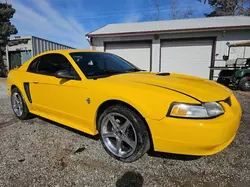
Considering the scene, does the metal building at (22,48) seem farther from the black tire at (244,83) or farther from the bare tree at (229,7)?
the bare tree at (229,7)

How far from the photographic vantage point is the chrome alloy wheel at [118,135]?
2322mm

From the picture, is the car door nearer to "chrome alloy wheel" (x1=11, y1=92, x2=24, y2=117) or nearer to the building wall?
"chrome alloy wheel" (x1=11, y1=92, x2=24, y2=117)

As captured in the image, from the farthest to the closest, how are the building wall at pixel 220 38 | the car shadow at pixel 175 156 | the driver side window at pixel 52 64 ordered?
the building wall at pixel 220 38 < the driver side window at pixel 52 64 < the car shadow at pixel 175 156

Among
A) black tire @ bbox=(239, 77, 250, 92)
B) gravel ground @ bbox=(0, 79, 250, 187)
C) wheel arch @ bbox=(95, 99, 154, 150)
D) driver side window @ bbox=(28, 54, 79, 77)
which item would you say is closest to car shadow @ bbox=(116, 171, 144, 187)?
gravel ground @ bbox=(0, 79, 250, 187)

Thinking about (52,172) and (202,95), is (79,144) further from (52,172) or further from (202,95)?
(202,95)

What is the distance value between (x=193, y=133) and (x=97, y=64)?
1.87 m

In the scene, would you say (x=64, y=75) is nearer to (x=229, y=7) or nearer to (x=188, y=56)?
(x=188, y=56)

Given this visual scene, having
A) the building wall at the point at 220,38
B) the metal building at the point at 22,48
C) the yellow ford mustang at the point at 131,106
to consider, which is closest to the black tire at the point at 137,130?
the yellow ford mustang at the point at 131,106

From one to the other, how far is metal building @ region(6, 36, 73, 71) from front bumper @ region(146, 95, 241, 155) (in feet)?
49.1

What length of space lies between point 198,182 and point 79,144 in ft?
5.71

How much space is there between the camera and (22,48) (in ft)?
48.1

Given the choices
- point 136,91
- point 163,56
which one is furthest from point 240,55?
point 136,91

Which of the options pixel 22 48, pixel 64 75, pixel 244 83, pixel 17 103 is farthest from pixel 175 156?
pixel 22 48

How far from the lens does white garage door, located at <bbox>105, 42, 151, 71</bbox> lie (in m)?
11.6
